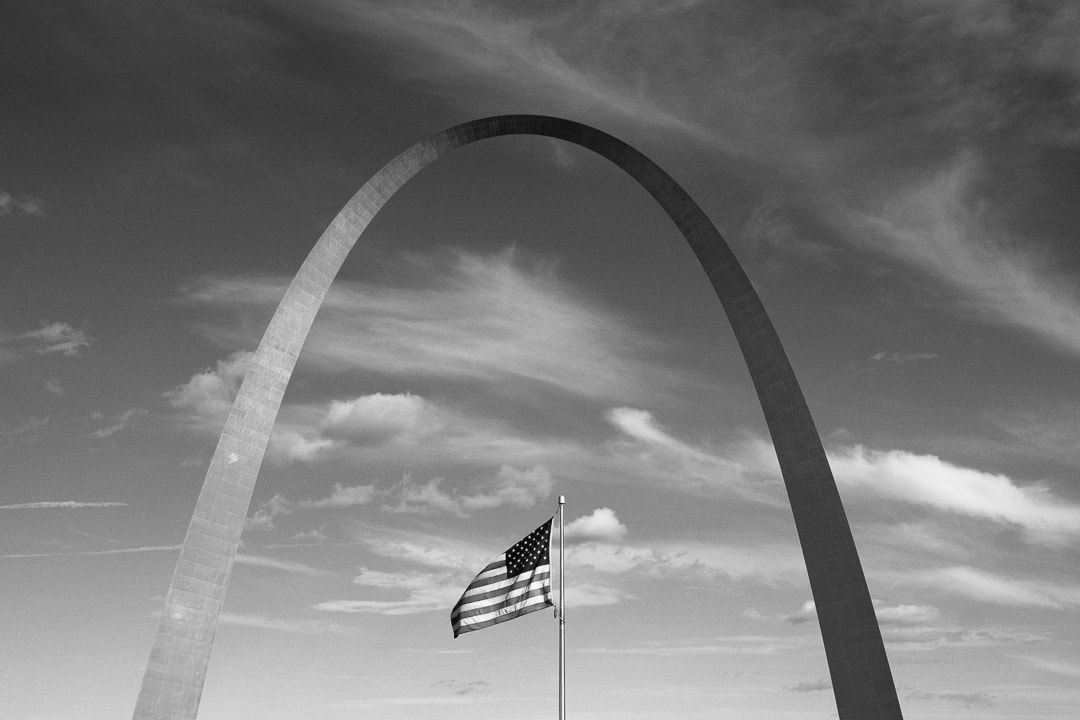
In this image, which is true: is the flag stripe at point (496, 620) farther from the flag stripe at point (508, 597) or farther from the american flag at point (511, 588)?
the flag stripe at point (508, 597)

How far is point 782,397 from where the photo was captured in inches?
1225

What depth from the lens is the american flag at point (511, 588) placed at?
2827 centimetres

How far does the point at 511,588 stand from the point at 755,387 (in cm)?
1094

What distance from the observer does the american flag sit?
92.7 ft

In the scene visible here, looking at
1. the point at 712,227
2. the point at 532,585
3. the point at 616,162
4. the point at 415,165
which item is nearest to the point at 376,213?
the point at 415,165

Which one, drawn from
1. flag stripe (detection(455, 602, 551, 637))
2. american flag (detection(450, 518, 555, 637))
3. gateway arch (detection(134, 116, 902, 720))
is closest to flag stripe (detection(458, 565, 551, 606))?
american flag (detection(450, 518, 555, 637))

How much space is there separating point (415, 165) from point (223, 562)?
17417 millimetres

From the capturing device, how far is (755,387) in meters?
32.0

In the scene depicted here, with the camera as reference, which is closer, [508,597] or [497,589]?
[508,597]

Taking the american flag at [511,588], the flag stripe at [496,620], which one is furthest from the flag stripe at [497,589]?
the flag stripe at [496,620]

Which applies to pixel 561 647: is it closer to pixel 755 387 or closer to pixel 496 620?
pixel 496 620

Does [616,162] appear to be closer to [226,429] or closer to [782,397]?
[782,397]

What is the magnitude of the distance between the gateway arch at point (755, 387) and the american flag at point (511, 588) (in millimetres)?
7887

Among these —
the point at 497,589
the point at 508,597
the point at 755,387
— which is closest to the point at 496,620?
the point at 508,597
